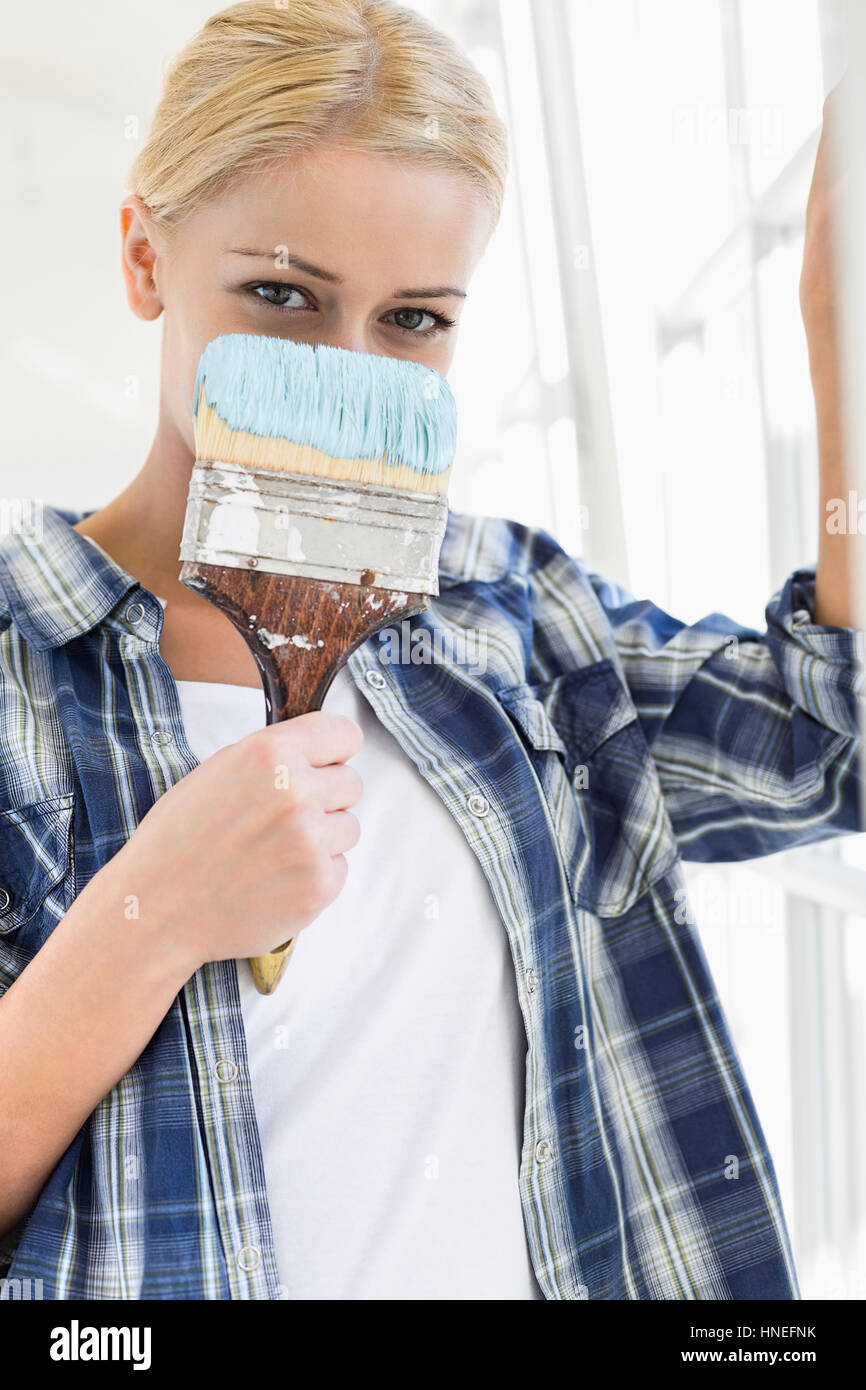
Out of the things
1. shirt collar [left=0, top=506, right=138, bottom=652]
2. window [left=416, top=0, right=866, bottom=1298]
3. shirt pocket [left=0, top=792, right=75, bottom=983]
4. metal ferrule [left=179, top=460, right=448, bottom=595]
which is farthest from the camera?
window [left=416, top=0, right=866, bottom=1298]

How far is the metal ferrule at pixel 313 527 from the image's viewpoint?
2.20ft

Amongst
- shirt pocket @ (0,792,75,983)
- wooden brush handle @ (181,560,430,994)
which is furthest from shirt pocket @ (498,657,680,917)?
shirt pocket @ (0,792,75,983)

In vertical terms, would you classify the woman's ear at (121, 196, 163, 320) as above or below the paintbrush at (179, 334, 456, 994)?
above

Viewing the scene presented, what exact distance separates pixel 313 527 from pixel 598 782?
435 mm

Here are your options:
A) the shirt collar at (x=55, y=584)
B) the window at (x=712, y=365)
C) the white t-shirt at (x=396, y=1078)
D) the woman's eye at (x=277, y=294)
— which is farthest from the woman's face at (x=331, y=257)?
the window at (x=712, y=365)

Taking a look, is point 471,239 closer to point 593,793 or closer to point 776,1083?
point 593,793

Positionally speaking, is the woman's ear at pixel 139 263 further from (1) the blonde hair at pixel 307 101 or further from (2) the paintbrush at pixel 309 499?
(2) the paintbrush at pixel 309 499

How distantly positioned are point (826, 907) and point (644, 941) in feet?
2.15

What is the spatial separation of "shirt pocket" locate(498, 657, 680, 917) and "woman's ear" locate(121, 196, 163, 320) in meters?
0.43

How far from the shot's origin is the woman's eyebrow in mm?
788

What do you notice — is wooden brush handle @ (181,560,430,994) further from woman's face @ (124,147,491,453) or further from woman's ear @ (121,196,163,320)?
woman's ear @ (121,196,163,320)

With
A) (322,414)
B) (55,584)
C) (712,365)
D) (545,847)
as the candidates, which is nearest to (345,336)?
(322,414)

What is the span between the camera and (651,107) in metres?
1.69
